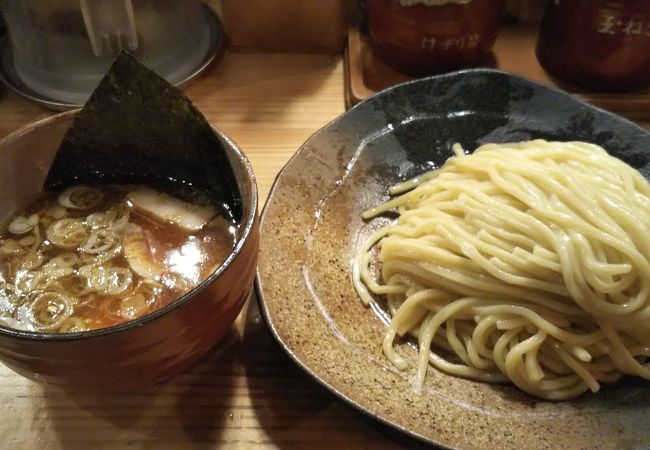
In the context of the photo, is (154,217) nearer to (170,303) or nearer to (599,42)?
(170,303)

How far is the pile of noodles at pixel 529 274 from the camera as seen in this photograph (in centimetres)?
110

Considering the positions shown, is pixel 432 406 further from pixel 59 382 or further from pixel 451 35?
pixel 451 35

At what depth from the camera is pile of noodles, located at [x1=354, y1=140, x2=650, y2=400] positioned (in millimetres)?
1099

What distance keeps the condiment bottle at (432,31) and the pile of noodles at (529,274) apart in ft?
1.50

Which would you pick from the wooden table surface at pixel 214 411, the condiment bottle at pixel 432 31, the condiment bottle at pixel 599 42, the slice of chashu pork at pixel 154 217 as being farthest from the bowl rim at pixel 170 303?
the condiment bottle at pixel 599 42

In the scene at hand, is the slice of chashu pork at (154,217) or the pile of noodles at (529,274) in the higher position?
the slice of chashu pork at (154,217)

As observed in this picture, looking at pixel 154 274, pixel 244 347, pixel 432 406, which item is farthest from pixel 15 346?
pixel 432 406

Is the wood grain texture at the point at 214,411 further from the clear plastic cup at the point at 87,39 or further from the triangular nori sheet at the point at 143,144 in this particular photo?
the clear plastic cup at the point at 87,39

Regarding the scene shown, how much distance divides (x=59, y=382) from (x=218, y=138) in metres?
0.45

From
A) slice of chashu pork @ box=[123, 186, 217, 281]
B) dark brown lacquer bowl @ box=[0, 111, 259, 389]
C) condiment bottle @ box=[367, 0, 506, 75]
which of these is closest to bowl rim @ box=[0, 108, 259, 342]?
dark brown lacquer bowl @ box=[0, 111, 259, 389]

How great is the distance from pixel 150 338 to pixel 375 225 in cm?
71

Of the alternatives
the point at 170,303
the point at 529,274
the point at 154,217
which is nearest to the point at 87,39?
the point at 154,217

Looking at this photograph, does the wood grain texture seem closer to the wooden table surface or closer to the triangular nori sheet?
the wooden table surface

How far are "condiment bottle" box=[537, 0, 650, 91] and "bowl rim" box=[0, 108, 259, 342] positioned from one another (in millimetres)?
1080
